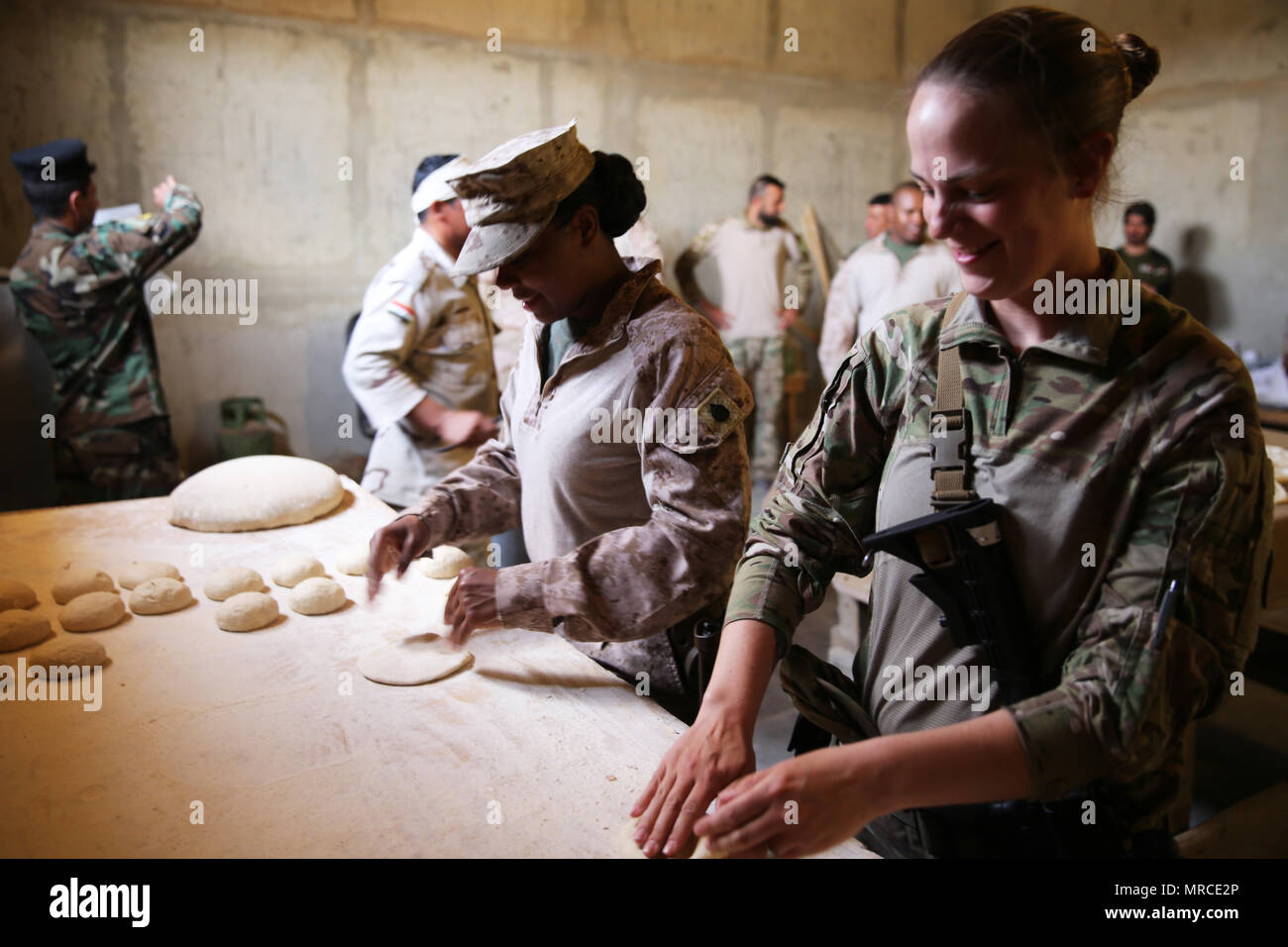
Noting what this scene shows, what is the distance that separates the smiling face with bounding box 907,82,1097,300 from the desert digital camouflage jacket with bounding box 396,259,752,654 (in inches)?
24.1

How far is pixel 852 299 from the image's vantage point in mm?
6305

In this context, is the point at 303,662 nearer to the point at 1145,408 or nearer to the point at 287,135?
the point at 1145,408

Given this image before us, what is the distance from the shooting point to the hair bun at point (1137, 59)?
1.06 m

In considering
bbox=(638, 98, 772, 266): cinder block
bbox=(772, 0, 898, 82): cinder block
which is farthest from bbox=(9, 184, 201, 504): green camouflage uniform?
bbox=(772, 0, 898, 82): cinder block

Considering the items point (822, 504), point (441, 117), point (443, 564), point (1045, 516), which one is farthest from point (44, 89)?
point (1045, 516)

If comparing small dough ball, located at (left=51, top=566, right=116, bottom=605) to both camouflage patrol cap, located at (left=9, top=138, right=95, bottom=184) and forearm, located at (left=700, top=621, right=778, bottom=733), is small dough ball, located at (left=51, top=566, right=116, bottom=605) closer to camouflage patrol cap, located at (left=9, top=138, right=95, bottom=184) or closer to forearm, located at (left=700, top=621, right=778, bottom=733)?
forearm, located at (left=700, top=621, right=778, bottom=733)

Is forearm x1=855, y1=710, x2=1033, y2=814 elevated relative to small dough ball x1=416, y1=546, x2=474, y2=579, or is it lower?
elevated

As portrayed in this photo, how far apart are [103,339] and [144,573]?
2313mm

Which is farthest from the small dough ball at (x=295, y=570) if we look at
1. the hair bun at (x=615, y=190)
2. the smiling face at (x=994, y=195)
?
the smiling face at (x=994, y=195)

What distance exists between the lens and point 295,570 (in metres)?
2.04

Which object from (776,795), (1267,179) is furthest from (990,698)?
(1267,179)

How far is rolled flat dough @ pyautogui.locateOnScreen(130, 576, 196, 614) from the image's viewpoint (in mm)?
1902

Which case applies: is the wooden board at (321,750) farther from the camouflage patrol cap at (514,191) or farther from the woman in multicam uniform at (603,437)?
the camouflage patrol cap at (514,191)

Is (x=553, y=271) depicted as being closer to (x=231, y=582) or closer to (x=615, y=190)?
(x=615, y=190)
